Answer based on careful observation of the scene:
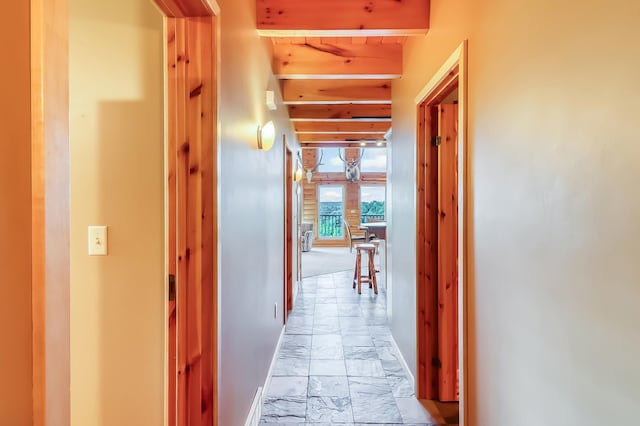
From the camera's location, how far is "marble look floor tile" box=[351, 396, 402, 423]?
6.97 ft

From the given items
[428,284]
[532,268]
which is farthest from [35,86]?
[428,284]

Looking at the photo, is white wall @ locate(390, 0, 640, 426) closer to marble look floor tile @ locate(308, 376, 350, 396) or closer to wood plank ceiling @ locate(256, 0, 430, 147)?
wood plank ceiling @ locate(256, 0, 430, 147)

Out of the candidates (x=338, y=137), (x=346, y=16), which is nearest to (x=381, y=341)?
(x=346, y=16)

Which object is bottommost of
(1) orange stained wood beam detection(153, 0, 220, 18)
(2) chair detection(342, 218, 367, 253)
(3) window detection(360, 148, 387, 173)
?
(2) chair detection(342, 218, 367, 253)

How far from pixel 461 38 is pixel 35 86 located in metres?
1.63

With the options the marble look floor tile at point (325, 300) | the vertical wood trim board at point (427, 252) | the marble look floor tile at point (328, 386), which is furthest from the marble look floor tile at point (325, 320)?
the vertical wood trim board at point (427, 252)

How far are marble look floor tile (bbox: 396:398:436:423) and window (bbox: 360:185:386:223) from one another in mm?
9386

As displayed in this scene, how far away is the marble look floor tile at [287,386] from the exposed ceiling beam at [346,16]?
2.38m

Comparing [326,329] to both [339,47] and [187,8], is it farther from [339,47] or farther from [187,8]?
[187,8]

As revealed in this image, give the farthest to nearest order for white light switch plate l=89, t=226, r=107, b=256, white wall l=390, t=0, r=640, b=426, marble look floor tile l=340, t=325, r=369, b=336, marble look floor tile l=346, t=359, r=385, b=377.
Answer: marble look floor tile l=340, t=325, r=369, b=336
marble look floor tile l=346, t=359, r=385, b=377
white light switch plate l=89, t=226, r=107, b=256
white wall l=390, t=0, r=640, b=426

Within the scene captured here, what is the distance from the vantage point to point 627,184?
711 millimetres

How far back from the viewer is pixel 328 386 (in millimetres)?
2521

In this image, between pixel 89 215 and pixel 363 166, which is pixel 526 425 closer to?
pixel 89 215

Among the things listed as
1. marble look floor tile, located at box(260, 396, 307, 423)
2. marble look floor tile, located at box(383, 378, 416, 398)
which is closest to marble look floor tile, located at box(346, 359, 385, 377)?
marble look floor tile, located at box(383, 378, 416, 398)
